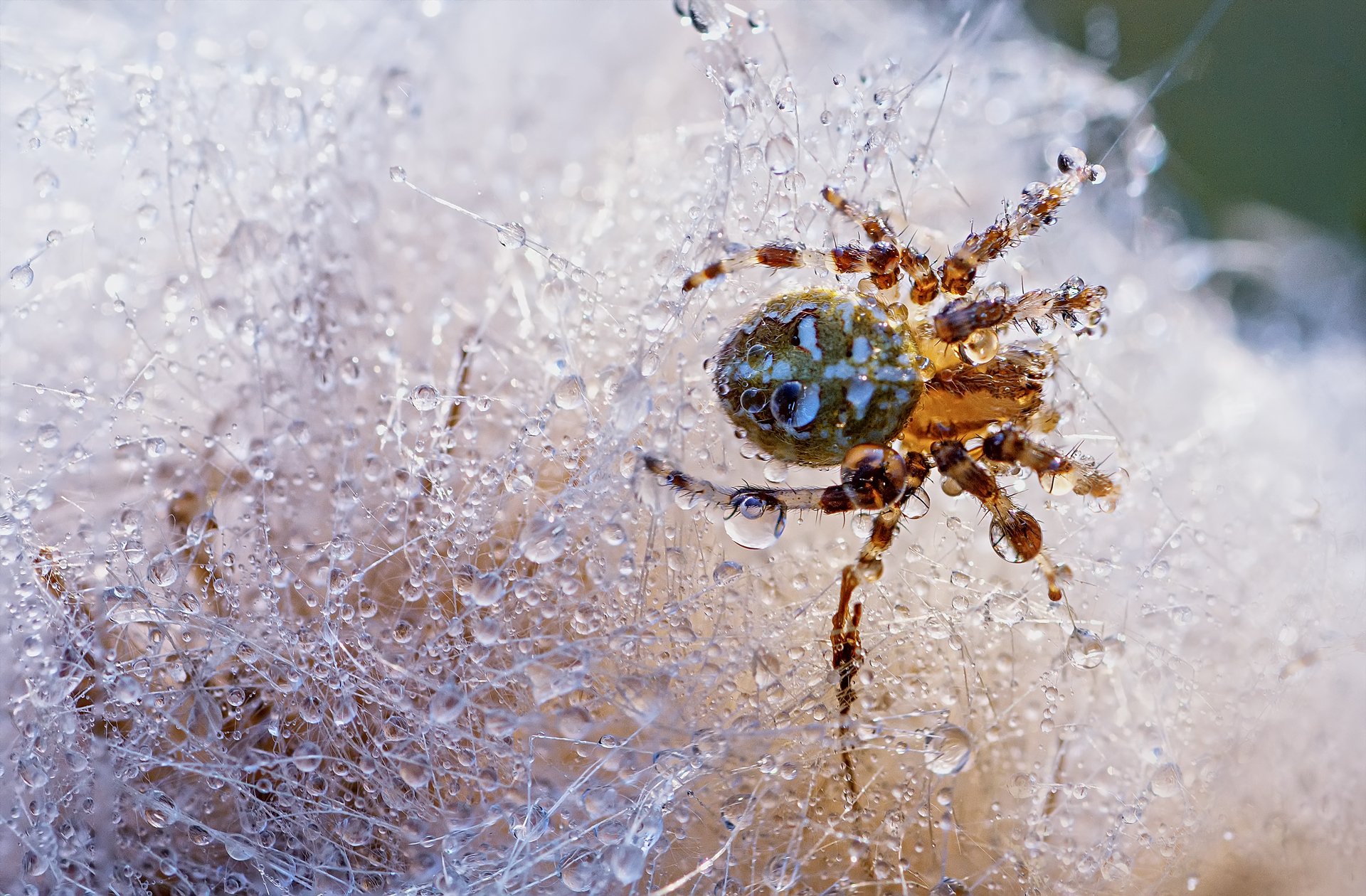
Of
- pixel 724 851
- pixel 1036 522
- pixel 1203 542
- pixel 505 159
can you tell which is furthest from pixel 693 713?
pixel 505 159

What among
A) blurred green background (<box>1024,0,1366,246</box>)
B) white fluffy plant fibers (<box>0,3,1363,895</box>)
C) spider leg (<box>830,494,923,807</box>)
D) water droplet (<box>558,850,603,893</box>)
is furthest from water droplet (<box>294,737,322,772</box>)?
blurred green background (<box>1024,0,1366,246</box>)

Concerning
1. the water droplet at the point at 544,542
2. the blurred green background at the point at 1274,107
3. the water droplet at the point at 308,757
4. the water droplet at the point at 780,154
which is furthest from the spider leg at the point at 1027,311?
the blurred green background at the point at 1274,107

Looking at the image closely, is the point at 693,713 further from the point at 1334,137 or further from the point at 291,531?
the point at 1334,137

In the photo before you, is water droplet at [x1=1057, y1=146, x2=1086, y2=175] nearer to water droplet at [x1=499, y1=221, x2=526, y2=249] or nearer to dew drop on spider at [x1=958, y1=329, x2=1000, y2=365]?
dew drop on spider at [x1=958, y1=329, x2=1000, y2=365]

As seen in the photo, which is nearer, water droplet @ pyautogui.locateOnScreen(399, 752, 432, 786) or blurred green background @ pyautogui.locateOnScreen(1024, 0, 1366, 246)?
water droplet @ pyautogui.locateOnScreen(399, 752, 432, 786)

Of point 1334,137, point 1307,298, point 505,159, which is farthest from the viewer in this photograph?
point 1334,137

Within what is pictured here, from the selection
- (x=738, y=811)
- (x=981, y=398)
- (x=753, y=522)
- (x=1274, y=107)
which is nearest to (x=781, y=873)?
(x=738, y=811)

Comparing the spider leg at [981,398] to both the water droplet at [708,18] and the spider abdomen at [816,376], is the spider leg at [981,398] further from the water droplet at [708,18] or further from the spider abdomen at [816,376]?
the water droplet at [708,18]
